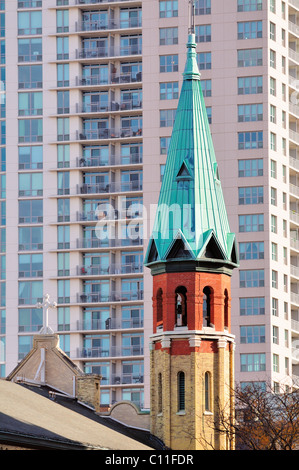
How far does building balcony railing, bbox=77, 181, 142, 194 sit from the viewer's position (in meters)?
179

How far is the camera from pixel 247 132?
561ft

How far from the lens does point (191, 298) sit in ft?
344

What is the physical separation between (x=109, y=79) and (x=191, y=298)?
7922cm

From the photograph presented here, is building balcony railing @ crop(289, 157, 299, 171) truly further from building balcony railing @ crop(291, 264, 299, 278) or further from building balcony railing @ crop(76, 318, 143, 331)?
building balcony railing @ crop(76, 318, 143, 331)

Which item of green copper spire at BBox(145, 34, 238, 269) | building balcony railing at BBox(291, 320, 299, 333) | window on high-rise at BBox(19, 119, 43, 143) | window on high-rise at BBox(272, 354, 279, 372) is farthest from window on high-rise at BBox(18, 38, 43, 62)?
green copper spire at BBox(145, 34, 238, 269)

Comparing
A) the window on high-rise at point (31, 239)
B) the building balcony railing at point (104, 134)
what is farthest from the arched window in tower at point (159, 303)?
the building balcony railing at point (104, 134)

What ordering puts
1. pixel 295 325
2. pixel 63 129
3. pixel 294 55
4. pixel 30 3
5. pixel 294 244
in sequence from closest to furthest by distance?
1. pixel 295 325
2. pixel 294 244
3. pixel 294 55
4. pixel 63 129
5. pixel 30 3

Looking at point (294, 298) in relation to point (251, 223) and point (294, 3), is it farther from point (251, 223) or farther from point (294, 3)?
point (294, 3)

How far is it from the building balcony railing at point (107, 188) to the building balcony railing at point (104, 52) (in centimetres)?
1291

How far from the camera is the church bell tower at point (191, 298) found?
103500 mm

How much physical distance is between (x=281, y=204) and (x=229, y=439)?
74.5 meters

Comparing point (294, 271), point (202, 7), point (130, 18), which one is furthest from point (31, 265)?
point (202, 7)

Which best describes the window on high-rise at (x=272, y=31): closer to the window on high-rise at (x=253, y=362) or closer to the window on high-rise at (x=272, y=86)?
the window on high-rise at (x=272, y=86)

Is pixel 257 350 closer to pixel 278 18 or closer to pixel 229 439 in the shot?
pixel 278 18
